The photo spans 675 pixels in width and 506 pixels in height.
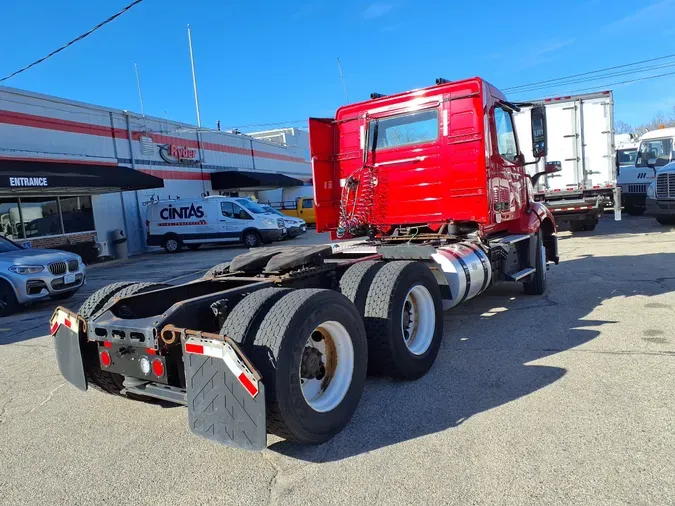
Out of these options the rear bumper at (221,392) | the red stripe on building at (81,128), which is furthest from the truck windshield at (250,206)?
the rear bumper at (221,392)

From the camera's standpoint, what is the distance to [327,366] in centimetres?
361

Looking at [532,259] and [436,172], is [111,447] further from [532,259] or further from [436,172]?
[532,259]

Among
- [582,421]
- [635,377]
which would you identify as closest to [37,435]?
[582,421]

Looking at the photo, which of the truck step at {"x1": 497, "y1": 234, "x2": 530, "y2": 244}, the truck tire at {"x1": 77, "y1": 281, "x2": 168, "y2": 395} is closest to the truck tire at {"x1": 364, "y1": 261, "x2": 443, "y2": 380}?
the truck tire at {"x1": 77, "y1": 281, "x2": 168, "y2": 395}

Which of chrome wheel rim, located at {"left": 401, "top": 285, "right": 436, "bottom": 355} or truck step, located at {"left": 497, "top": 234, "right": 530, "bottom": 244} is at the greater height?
truck step, located at {"left": 497, "top": 234, "right": 530, "bottom": 244}

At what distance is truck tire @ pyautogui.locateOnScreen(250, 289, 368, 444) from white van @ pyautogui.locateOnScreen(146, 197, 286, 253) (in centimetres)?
1777

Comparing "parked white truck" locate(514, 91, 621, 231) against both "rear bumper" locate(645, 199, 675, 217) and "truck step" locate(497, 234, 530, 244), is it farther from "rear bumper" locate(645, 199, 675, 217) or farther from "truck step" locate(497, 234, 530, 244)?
"truck step" locate(497, 234, 530, 244)

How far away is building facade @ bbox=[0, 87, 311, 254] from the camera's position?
1622 centimetres

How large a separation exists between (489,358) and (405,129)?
10.5 ft

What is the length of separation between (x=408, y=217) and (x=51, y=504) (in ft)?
16.4

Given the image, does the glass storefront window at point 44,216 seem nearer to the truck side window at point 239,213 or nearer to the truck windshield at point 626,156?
the truck side window at point 239,213

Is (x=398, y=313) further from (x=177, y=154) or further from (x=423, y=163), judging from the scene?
(x=177, y=154)

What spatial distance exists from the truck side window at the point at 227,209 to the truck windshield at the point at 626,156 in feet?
52.8

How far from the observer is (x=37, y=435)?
3783mm
